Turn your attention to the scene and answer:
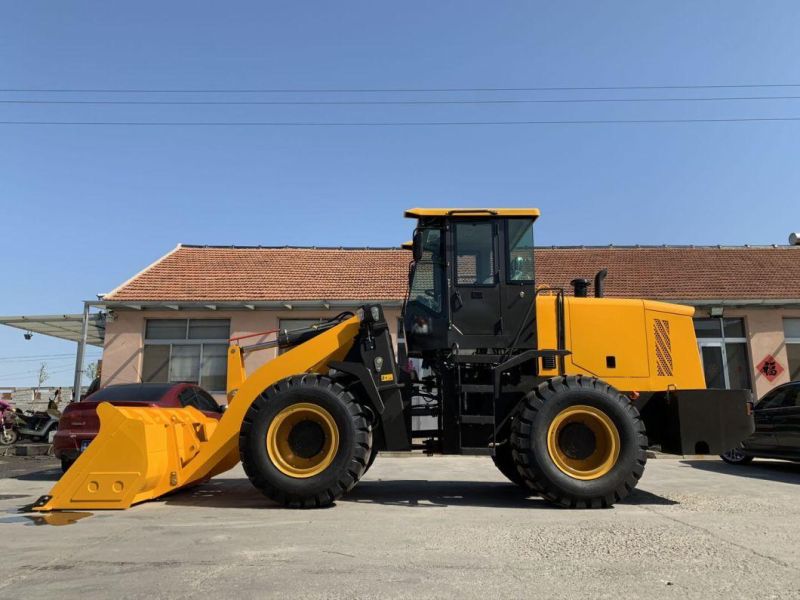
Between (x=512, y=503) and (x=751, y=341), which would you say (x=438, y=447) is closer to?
(x=512, y=503)

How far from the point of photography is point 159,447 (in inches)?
230

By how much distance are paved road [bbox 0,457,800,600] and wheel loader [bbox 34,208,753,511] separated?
15.8 inches

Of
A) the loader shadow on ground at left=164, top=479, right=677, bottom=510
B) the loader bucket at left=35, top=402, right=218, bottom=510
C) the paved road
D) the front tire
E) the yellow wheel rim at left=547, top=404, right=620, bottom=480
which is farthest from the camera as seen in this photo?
the front tire

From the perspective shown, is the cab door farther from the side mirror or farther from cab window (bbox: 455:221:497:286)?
the side mirror

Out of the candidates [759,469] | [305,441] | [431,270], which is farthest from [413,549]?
[759,469]

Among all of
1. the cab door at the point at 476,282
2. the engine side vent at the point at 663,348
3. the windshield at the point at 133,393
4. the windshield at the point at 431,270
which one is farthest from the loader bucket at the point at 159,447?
the engine side vent at the point at 663,348

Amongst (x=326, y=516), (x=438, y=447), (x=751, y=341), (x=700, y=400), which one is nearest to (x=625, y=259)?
(x=751, y=341)

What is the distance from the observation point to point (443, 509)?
5.82 meters

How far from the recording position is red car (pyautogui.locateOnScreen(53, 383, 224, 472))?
25.7ft

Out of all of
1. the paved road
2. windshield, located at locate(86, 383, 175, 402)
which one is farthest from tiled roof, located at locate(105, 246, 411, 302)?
the paved road

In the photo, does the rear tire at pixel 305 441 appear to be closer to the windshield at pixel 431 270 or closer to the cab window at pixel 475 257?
the windshield at pixel 431 270

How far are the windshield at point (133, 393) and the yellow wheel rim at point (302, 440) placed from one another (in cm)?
325

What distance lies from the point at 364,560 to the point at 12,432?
15.0 m

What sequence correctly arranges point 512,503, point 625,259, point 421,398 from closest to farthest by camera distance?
1. point 512,503
2. point 421,398
3. point 625,259
